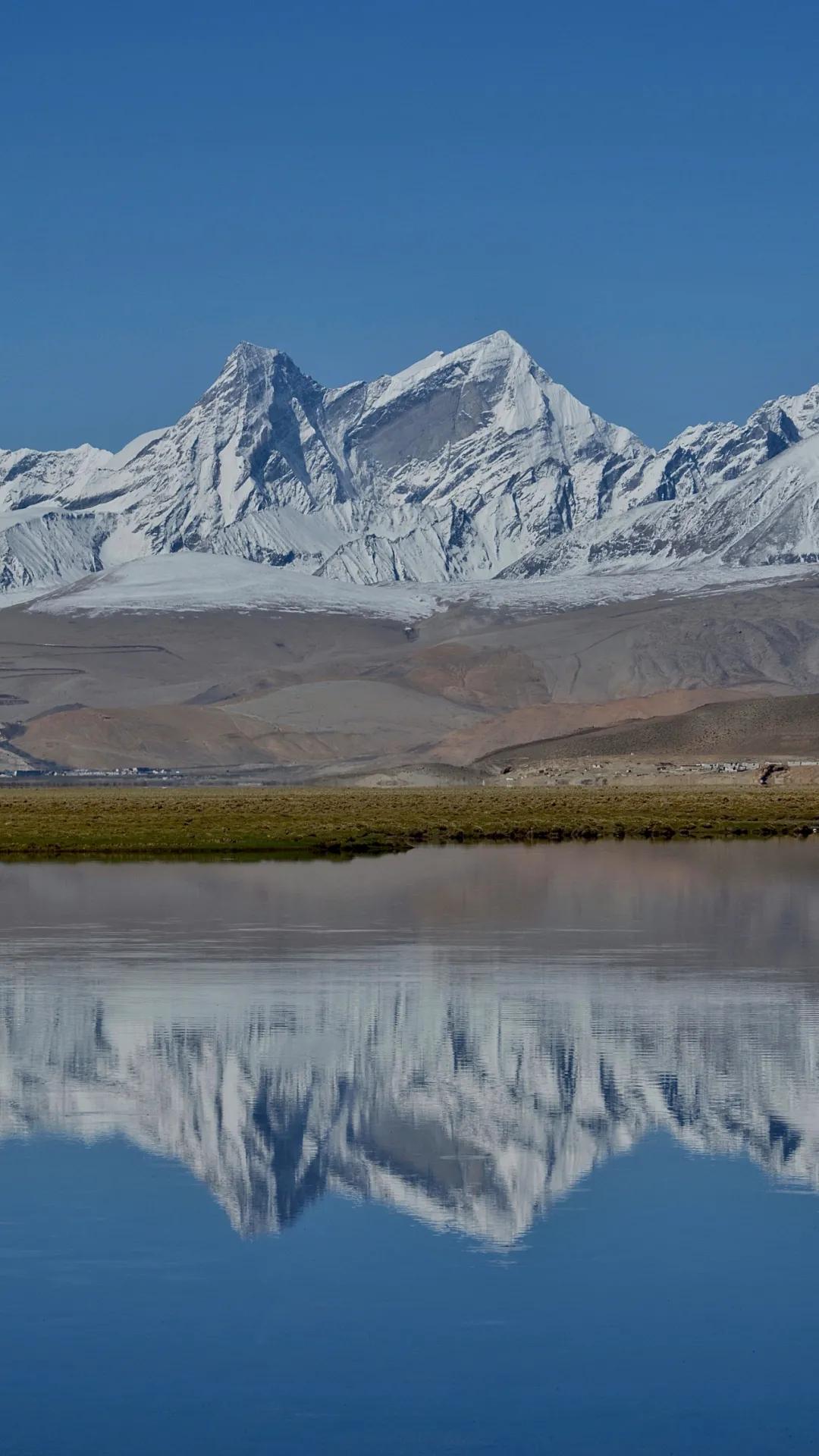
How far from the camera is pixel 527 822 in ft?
258

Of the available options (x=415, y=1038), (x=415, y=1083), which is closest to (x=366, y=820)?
(x=415, y=1038)

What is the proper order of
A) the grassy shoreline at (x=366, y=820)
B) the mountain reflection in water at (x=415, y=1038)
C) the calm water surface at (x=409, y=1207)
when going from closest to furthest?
the calm water surface at (x=409, y=1207)
the mountain reflection in water at (x=415, y=1038)
the grassy shoreline at (x=366, y=820)

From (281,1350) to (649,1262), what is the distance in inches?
124

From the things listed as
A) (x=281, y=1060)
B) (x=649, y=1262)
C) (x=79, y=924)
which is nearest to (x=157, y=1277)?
(x=649, y=1262)

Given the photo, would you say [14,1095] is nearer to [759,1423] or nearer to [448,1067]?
[448,1067]

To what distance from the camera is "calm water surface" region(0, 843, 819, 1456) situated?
1207 cm

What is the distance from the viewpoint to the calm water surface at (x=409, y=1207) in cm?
1207

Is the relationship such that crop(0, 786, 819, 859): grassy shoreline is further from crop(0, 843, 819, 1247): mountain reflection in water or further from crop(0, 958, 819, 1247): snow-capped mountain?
crop(0, 958, 819, 1247): snow-capped mountain

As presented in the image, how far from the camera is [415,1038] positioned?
945 inches

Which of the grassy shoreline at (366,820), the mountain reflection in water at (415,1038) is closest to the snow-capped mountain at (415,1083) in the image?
the mountain reflection in water at (415,1038)

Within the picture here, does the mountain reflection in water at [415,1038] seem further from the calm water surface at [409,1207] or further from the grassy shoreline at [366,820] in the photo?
the grassy shoreline at [366,820]

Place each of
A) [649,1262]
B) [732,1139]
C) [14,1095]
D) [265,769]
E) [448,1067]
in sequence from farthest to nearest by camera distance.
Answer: [265,769], [448,1067], [14,1095], [732,1139], [649,1262]

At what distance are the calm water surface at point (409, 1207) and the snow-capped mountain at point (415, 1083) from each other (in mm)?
55

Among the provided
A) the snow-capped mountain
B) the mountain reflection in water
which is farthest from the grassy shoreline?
the snow-capped mountain
